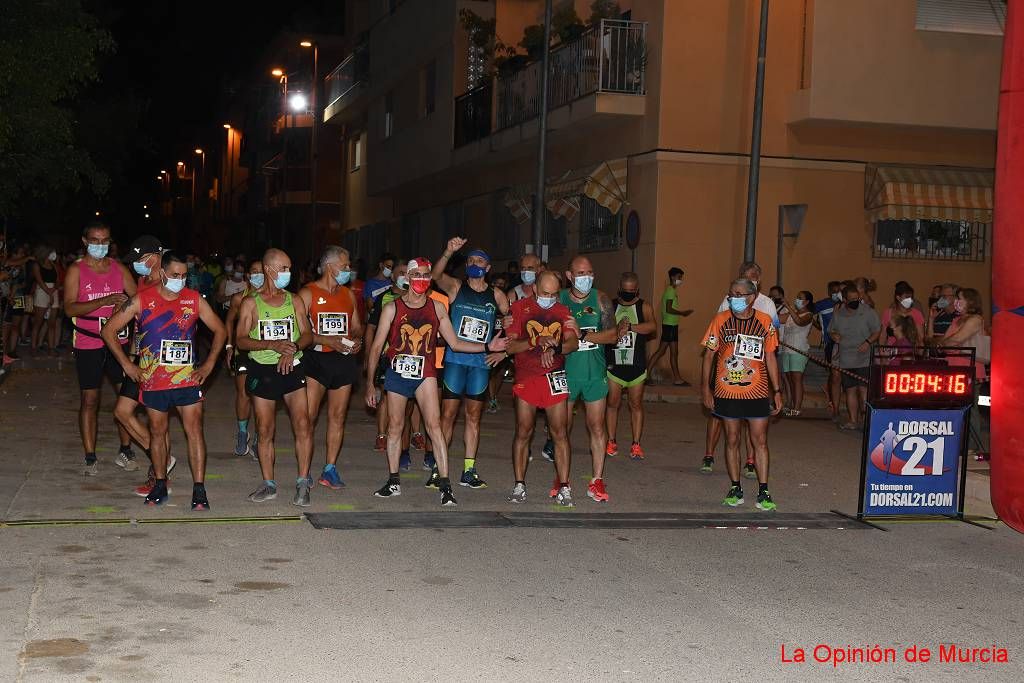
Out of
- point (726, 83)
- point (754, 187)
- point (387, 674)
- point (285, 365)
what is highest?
point (726, 83)

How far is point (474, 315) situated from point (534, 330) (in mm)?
805

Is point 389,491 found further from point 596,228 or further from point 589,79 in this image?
point 596,228

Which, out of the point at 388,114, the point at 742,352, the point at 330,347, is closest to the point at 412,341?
the point at 330,347

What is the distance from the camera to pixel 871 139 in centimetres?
2344

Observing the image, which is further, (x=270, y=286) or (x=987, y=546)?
(x=270, y=286)

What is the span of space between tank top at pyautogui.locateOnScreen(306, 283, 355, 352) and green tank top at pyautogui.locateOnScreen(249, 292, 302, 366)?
2.21 feet

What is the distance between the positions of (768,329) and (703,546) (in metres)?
2.31

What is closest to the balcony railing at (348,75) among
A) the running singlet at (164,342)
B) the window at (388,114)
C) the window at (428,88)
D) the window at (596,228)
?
the window at (388,114)

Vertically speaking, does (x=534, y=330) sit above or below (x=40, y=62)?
below

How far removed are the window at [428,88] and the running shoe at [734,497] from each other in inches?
933

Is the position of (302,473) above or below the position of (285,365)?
A: below

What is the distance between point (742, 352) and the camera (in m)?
10.3

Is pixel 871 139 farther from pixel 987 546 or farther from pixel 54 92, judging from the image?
pixel 987 546

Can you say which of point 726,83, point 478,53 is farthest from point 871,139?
point 478,53
